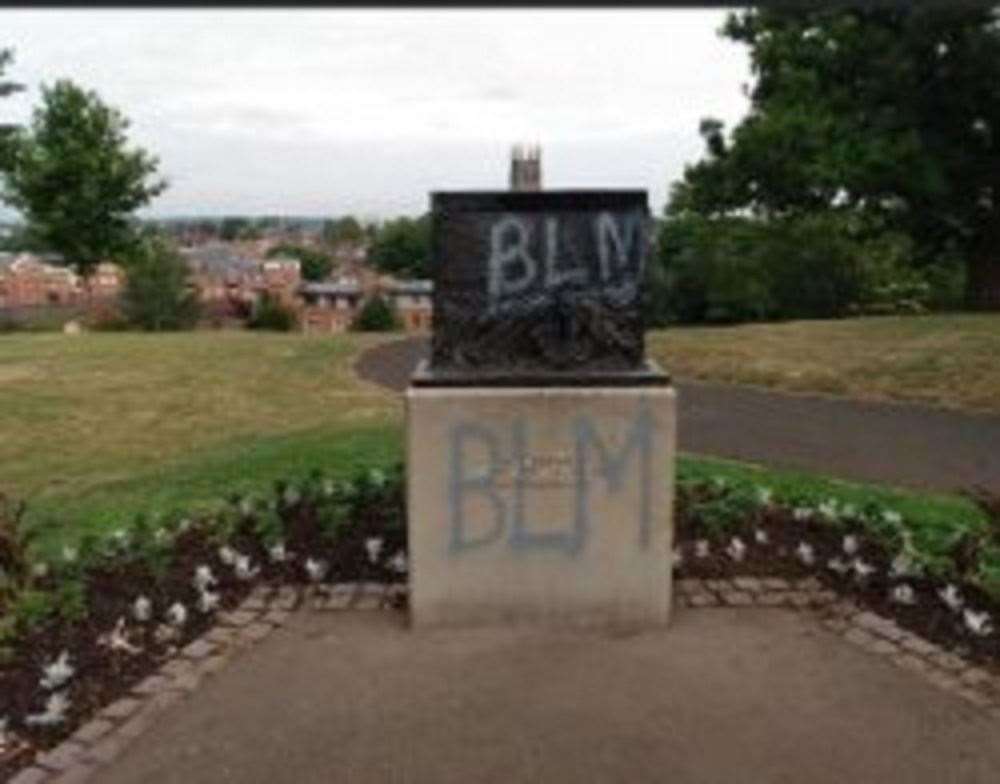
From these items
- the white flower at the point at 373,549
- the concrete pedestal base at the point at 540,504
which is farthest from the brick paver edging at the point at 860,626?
the white flower at the point at 373,549

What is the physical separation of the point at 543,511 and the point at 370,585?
4.24 ft

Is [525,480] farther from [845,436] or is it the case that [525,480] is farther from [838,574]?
[845,436]

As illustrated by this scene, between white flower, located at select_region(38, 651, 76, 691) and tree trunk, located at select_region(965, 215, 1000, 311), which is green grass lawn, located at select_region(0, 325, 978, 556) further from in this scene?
tree trunk, located at select_region(965, 215, 1000, 311)

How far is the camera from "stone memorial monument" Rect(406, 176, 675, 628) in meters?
6.23

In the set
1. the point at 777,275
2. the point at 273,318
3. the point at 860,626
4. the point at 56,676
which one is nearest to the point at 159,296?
the point at 273,318

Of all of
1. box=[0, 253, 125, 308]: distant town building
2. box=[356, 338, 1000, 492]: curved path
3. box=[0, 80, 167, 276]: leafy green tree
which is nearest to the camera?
box=[356, 338, 1000, 492]: curved path

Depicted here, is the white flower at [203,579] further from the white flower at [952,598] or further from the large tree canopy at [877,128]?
the large tree canopy at [877,128]

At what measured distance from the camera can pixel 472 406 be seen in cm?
619

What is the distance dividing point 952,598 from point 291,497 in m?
3.95

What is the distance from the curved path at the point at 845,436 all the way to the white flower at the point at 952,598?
115 inches

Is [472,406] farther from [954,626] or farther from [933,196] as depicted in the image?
[933,196]

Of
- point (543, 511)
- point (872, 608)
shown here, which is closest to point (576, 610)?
point (543, 511)

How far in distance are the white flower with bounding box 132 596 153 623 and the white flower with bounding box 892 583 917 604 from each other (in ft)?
12.5

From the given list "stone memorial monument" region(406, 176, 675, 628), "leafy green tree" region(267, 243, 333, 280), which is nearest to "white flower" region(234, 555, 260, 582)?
"stone memorial monument" region(406, 176, 675, 628)
